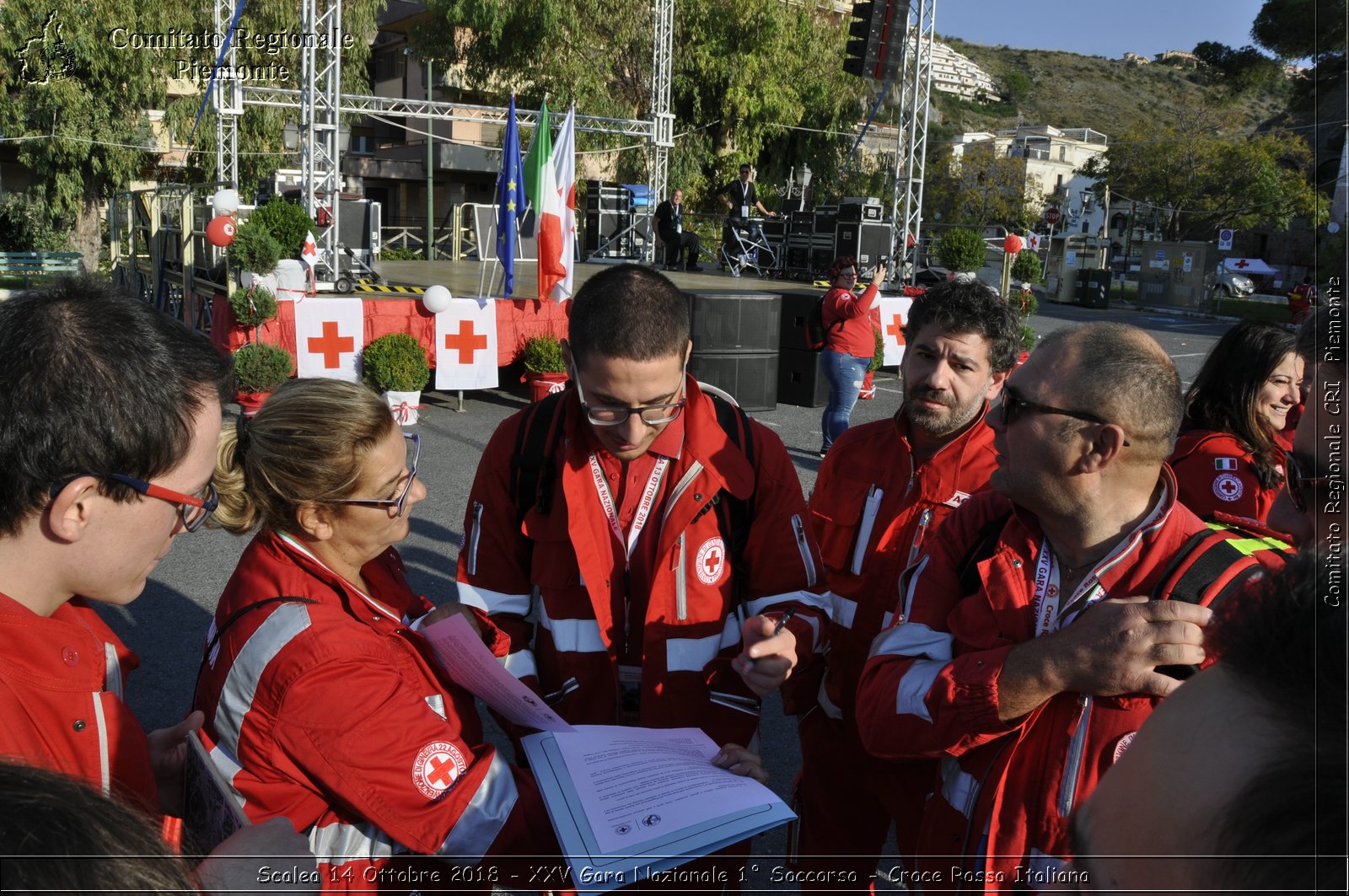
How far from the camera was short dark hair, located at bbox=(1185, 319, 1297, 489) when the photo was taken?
2.79 m

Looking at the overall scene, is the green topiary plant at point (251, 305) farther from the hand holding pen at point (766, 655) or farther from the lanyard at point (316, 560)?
A: the hand holding pen at point (766, 655)

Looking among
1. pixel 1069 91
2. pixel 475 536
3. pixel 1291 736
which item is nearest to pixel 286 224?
pixel 475 536

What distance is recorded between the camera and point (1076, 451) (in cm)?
170

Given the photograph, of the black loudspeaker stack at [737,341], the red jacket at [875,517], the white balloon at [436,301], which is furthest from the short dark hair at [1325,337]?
the white balloon at [436,301]

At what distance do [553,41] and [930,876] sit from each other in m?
29.6

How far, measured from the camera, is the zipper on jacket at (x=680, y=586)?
7.13 ft

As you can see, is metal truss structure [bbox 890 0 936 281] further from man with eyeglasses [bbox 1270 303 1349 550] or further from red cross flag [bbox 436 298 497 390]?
man with eyeglasses [bbox 1270 303 1349 550]

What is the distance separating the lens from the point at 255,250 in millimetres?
9523

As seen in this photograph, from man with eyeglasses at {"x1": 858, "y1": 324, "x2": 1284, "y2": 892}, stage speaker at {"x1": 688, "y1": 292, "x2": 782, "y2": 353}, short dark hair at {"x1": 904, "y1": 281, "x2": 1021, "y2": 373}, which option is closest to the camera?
man with eyeglasses at {"x1": 858, "y1": 324, "x2": 1284, "y2": 892}

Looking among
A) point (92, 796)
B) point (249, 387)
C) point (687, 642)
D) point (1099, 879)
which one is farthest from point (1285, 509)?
point (249, 387)

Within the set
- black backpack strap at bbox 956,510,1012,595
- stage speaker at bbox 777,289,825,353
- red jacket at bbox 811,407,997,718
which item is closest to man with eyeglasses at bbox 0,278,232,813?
black backpack strap at bbox 956,510,1012,595

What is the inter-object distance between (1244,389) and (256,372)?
8.46 m

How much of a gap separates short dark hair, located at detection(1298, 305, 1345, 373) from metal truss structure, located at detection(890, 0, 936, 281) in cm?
1426

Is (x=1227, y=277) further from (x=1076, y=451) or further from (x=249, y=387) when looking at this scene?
(x=1076, y=451)
